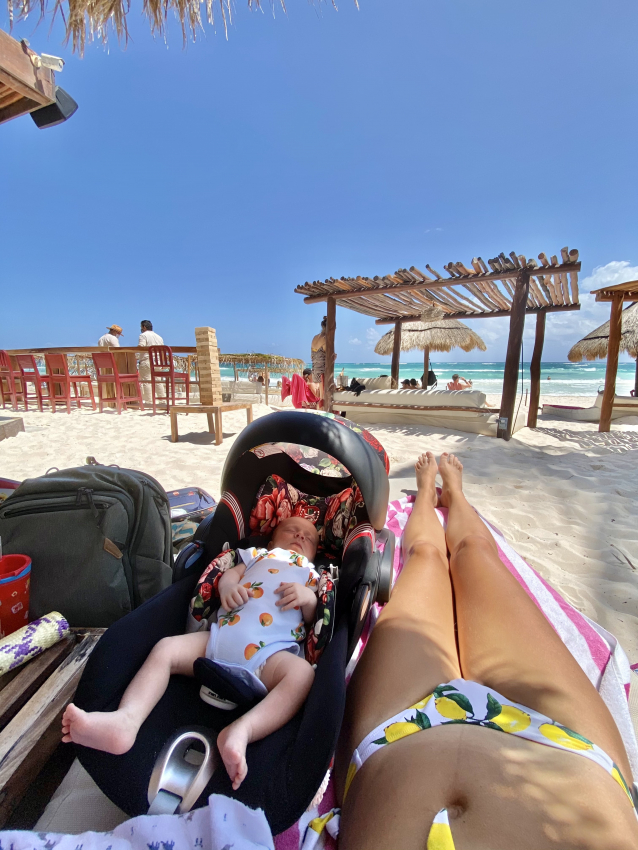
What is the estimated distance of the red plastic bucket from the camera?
130cm

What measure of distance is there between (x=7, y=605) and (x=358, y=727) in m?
1.25

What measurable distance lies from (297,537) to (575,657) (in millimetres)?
1186

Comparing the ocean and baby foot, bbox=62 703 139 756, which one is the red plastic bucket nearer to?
baby foot, bbox=62 703 139 756

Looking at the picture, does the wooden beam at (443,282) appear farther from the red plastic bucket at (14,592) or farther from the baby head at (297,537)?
the red plastic bucket at (14,592)

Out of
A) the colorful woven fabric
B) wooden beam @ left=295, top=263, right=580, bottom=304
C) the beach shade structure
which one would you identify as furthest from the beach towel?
the beach shade structure

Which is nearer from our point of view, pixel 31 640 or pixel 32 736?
pixel 32 736

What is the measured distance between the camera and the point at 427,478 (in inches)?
109

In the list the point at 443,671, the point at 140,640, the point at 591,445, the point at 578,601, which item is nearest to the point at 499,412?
the point at 591,445

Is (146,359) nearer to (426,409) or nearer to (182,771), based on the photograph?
(426,409)

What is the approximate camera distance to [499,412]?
6914 mm

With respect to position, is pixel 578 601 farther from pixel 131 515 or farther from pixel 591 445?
pixel 591 445

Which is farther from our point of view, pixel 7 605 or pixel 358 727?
pixel 7 605

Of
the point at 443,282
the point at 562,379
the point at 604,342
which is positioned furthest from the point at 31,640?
the point at 562,379

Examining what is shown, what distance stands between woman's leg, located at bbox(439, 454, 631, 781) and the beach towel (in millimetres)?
302
